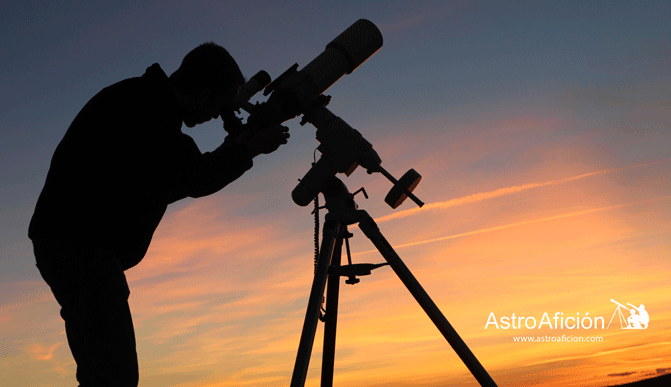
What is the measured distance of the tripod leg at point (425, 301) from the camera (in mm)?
3104

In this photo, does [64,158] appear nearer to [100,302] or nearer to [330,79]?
[100,302]

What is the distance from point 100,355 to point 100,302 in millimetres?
203

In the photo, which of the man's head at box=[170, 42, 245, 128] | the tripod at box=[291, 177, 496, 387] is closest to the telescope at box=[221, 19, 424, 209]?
the tripod at box=[291, 177, 496, 387]

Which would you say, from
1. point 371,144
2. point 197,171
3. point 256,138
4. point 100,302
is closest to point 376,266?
point 371,144

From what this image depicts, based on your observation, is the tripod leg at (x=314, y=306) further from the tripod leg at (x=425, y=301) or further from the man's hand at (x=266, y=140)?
the man's hand at (x=266, y=140)

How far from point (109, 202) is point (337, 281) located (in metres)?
1.82

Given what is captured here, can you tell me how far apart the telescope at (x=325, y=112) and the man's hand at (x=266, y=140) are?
2.13ft

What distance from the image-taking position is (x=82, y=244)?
2045mm

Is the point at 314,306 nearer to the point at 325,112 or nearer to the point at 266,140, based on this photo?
the point at 266,140

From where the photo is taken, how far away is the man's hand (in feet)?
8.35

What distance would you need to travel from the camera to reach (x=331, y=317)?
3516mm

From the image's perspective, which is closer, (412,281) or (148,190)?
(148,190)

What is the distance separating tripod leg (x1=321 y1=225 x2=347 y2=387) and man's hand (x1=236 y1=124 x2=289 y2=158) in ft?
3.49

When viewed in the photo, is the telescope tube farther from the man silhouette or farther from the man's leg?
the man's leg
